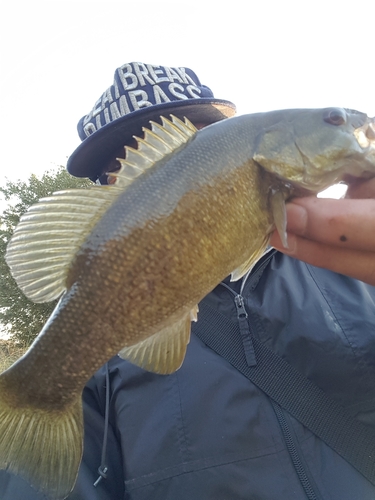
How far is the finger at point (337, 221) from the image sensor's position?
1.47 metres

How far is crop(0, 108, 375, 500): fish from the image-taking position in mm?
1505

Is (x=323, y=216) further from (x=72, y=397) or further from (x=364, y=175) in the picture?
(x=72, y=397)

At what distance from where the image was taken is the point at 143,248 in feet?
4.93

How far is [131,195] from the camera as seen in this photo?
1577 millimetres

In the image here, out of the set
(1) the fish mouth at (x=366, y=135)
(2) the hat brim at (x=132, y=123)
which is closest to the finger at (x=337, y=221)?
(1) the fish mouth at (x=366, y=135)

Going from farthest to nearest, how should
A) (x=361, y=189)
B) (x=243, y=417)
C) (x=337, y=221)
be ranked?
(x=243, y=417), (x=361, y=189), (x=337, y=221)

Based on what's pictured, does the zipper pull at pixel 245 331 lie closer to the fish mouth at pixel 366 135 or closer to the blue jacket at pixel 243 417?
the blue jacket at pixel 243 417

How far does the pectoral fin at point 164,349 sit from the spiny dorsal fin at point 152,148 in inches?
24.3

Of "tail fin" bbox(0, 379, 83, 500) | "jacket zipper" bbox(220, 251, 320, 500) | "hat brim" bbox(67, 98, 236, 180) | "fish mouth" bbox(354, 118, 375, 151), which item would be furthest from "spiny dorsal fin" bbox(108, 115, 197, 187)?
"hat brim" bbox(67, 98, 236, 180)

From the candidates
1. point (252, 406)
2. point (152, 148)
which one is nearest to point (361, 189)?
point (152, 148)

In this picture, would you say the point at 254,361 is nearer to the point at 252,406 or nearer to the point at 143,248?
the point at 252,406

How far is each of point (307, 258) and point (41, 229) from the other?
1.12 m

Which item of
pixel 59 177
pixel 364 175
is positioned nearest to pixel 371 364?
pixel 364 175

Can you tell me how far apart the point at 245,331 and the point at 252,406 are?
0.42 meters
